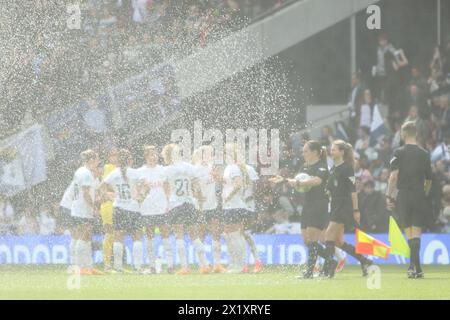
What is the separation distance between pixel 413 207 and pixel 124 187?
4978 mm

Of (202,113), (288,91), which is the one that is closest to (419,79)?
(288,91)

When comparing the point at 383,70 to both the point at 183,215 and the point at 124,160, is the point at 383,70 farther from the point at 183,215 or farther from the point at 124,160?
the point at 124,160

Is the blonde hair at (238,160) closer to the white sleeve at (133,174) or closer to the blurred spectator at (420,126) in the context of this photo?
the white sleeve at (133,174)

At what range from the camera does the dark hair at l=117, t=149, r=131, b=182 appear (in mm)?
19602

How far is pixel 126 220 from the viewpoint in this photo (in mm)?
19922

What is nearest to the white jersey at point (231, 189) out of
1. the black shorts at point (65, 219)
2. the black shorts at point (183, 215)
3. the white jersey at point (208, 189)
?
the white jersey at point (208, 189)

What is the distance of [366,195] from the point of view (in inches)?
910

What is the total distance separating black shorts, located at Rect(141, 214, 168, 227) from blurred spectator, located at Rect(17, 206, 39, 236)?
172 inches

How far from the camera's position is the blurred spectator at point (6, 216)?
23.8 meters

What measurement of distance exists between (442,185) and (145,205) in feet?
20.6

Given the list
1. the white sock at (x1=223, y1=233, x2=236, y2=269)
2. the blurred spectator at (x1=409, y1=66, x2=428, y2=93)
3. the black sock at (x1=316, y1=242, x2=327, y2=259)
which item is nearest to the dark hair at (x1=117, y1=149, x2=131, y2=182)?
the white sock at (x1=223, y1=233, x2=236, y2=269)

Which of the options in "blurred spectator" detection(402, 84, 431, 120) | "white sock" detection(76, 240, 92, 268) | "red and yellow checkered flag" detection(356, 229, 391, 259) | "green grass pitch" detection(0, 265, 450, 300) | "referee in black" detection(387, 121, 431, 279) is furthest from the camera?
"blurred spectator" detection(402, 84, 431, 120)

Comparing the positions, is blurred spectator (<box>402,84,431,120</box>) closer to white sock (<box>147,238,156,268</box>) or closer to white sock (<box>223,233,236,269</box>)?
white sock (<box>223,233,236,269</box>)

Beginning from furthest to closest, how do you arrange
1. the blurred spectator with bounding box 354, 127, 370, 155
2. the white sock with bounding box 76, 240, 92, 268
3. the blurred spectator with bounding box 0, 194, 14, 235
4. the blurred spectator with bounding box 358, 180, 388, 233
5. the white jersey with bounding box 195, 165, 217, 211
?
the blurred spectator with bounding box 354, 127, 370, 155 < the blurred spectator with bounding box 0, 194, 14, 235 < the blurred spectator with bounding box 358, 180, 388, 233 < the white jersey with bounding box 195, 165, 217, 211 < the white sock with bounding box 76, 240, 92, 268
